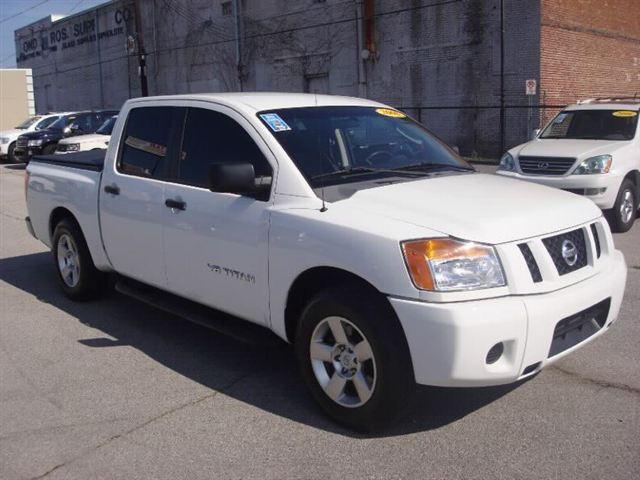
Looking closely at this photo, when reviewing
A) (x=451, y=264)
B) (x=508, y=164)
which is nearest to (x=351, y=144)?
(x=451, y=264)

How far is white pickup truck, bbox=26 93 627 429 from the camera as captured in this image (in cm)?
356

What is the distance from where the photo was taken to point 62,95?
50125mm

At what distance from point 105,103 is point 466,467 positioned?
4491 cm

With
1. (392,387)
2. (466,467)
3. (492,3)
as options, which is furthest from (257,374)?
(492,3)

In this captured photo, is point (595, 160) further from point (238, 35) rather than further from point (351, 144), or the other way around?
point (238, 35)

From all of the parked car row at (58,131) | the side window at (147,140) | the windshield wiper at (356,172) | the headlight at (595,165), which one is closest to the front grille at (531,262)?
the windshield wiper at (356,172)

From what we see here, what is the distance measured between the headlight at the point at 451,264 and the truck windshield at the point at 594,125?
8202 millimetres

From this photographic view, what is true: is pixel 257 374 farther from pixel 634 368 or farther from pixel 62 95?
pixel 62 95

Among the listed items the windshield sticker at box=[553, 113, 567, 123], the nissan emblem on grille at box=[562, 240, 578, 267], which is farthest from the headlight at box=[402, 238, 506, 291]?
the windshield sticker at box=[553, 113, 567, 123]

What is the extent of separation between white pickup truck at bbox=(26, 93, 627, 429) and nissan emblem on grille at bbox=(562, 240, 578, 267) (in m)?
0.01

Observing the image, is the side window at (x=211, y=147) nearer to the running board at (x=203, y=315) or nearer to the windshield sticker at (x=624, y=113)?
the running board at (x=203, y=315)

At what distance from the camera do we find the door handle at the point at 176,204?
496 cm

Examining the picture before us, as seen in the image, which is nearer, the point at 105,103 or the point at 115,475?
the point at 115,475

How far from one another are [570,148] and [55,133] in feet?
56.7
